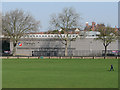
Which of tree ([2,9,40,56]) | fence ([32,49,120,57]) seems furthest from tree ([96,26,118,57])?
tree ([2,9,40,56])

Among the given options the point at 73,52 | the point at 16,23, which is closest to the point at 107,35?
the point at 73,52

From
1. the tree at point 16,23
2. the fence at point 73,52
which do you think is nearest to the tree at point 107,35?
the fence at point 73,52

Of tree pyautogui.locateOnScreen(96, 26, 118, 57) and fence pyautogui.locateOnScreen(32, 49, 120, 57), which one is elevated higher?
tree pyautogui.locateOnScreen(96, 26, 118, 57)

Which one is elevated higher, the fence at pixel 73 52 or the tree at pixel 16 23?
the tree at pixel 16 23

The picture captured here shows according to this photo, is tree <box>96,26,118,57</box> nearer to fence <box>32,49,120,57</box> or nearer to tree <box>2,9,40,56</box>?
fence <box>32,49,120,57</box>

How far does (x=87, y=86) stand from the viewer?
2091 cm

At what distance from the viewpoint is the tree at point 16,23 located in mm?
82312

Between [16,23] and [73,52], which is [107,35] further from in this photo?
[16,23]

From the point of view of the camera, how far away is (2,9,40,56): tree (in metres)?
82.3

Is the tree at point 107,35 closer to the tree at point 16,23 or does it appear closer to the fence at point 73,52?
the fence at point 73,52

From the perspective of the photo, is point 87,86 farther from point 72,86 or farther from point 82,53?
point 82,53

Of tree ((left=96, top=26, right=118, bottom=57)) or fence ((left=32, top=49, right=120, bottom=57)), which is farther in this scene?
tree ((left=96, top=26, right=118, bottom=57))

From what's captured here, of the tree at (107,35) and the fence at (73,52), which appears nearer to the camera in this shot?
the fence at (73,52)

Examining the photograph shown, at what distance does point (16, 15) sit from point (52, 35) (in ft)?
53.0
